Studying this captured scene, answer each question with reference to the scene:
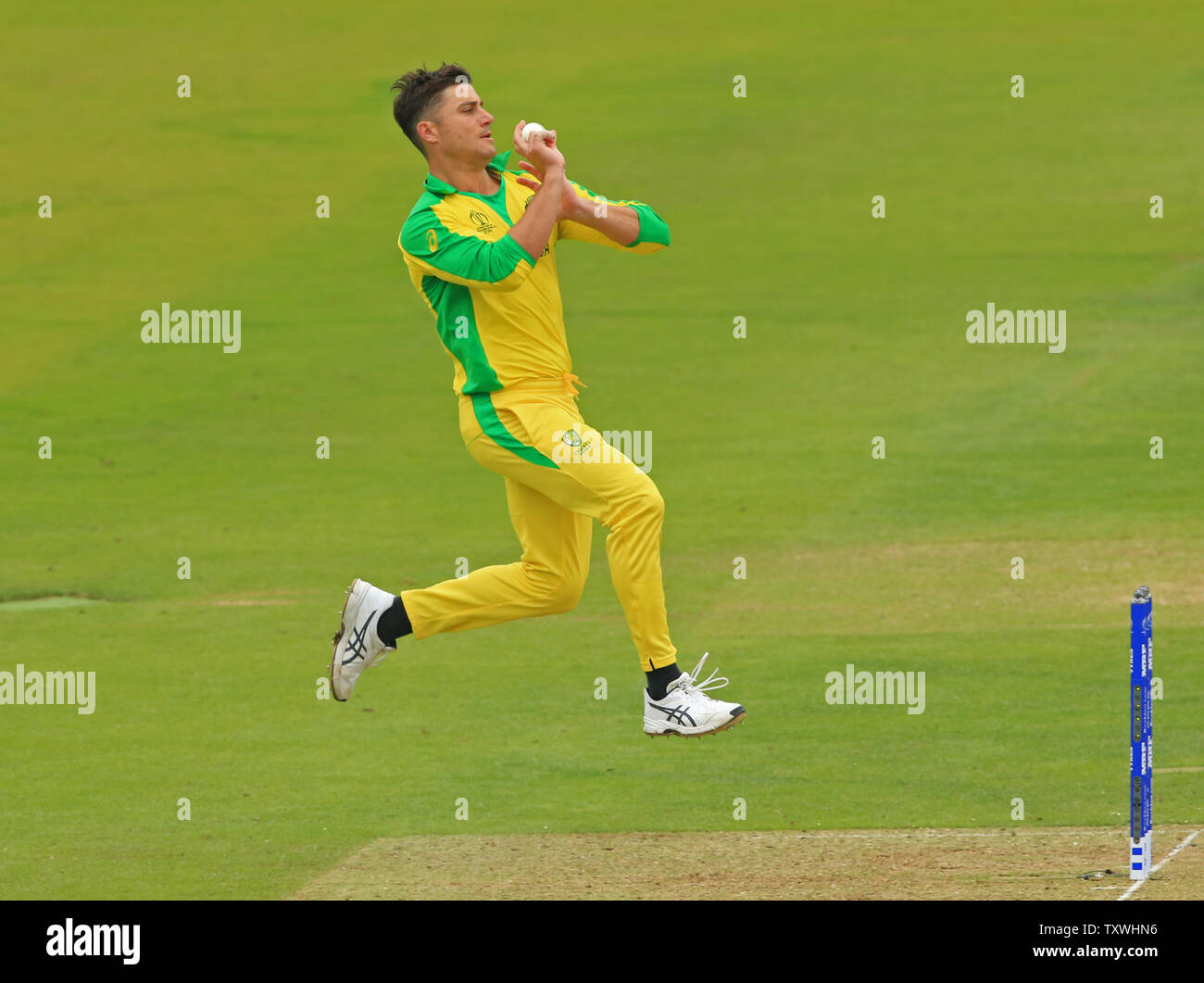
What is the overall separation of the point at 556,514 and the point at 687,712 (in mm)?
1215

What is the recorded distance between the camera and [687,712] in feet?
31.2

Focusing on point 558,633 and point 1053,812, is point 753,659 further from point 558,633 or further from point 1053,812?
point 1053,812

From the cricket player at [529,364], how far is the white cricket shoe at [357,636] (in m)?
0.49

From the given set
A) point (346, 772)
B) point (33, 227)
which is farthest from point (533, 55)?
point (346, 772)

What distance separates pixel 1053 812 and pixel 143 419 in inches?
687

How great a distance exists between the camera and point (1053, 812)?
12.5 meters

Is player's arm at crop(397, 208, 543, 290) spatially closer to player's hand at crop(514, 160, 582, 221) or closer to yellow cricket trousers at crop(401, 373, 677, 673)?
player's hand at crop(514, 160, 582, 221)

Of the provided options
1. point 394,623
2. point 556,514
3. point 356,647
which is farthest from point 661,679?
point 356,647

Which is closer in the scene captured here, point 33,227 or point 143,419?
point 143,419

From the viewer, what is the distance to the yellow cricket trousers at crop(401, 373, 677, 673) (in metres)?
9.50
